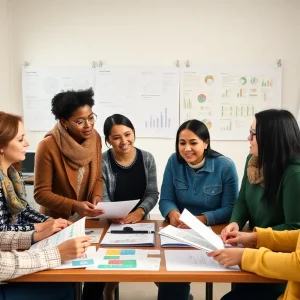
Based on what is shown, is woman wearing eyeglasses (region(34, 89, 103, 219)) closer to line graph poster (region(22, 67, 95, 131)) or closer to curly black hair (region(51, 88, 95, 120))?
curly black hair (region(51, 88, 95, 120))

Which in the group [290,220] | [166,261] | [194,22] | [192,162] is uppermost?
[194,22]

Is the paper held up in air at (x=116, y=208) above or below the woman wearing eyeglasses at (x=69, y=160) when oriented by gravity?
below

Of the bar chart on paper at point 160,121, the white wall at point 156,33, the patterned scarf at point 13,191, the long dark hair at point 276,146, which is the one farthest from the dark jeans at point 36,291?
the white wall at point 156,33

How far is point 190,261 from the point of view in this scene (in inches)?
57.1

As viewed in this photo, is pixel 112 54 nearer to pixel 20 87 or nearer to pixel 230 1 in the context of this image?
pixel 20 87

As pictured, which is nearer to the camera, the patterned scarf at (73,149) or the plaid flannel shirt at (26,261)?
the plaid flannel shirt at (26,261)

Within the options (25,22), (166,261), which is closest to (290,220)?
(166,261)

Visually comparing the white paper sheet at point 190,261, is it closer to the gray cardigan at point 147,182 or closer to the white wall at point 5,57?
the gray cardigan at point 147,182

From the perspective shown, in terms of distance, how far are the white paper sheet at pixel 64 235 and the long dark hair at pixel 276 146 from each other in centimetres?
80

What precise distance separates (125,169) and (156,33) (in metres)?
2.10

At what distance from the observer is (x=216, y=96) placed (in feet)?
12.8

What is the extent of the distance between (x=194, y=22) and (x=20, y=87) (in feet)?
6.33

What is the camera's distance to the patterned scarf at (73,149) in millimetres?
2115

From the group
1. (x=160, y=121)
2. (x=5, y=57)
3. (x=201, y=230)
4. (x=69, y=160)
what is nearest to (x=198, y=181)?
(x=201, y=230)
